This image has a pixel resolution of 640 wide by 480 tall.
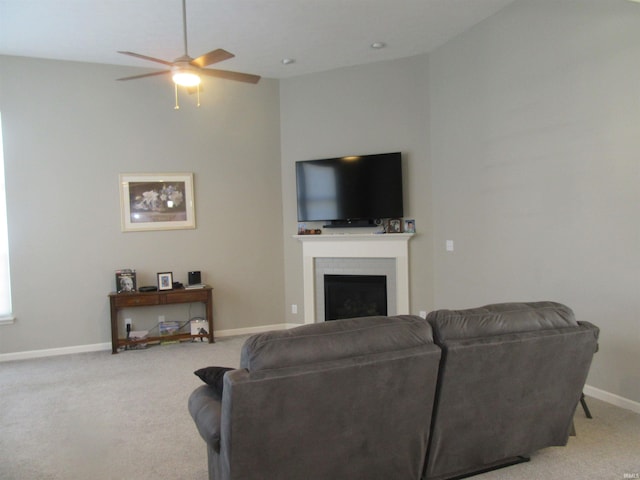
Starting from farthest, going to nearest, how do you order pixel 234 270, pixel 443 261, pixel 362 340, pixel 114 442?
pixel 234 270, pixel 443 261, pixel 114 442, pixel 362 340

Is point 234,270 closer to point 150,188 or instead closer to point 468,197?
point 150,188

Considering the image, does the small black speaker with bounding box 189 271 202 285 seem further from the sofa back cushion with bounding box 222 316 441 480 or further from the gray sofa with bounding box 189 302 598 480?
the sofa back cushion with bounding box 222 316 441 480

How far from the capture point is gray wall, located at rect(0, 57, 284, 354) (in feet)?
16.1

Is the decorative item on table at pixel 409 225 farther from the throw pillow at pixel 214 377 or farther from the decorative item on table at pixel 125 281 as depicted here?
the throw pillow at pixel 214 377

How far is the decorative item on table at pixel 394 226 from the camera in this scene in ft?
17.4

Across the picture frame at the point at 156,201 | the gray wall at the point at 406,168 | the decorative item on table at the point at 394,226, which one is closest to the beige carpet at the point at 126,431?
the gray wall at the point at 406,168

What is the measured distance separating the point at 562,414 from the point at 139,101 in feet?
17.3

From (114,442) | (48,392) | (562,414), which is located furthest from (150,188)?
(562,414)

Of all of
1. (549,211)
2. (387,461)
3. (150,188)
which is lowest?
(387,461)

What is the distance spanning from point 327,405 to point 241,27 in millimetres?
3814

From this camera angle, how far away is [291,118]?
582 centimetres

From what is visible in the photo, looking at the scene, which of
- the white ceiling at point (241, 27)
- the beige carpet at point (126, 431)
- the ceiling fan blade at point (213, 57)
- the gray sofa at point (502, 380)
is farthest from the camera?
the white ceiling at point (241, 27)

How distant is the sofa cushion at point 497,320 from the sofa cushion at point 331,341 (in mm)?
96

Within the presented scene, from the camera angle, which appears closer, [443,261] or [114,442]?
[114,442]
